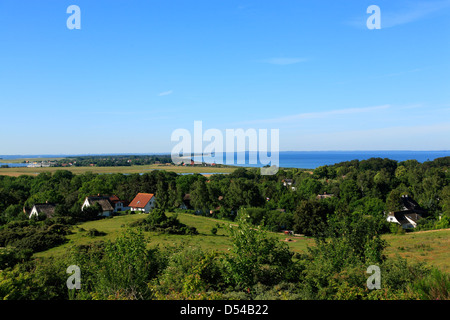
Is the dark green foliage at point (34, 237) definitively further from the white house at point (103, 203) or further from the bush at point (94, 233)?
the white house at point (103, 203)

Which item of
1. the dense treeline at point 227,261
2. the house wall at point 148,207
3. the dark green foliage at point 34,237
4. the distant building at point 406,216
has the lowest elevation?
the distant building at point 406,216

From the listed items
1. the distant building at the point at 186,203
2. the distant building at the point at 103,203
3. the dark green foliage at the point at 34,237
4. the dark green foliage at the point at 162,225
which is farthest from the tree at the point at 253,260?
the distant building at the point at 186,203

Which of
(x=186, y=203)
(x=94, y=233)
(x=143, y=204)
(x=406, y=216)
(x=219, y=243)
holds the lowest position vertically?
(x=406, y=216)

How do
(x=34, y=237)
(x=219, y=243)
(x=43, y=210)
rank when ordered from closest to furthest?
(x=34, y=237) < (x=219, y=243) < (x=43, y=210)

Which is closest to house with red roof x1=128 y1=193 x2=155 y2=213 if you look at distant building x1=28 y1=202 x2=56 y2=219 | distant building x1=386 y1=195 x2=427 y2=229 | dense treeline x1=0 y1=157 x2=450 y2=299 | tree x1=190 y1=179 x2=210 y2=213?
dense treeline x1=0 y1=157 x2=450 y2=299

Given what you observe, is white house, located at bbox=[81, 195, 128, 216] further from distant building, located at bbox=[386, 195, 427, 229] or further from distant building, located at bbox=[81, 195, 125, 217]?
distant building, located at bbox=[386, 195, 427, 229]

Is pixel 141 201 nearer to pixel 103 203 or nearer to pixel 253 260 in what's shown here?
pixel 103 203

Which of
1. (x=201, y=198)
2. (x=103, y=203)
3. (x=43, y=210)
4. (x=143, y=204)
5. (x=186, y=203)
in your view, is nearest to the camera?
(x=43, y=210)

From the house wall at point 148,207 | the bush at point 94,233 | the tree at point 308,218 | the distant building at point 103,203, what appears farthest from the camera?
the house wall at point 148,207

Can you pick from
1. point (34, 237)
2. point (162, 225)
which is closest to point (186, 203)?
point (162, 225)

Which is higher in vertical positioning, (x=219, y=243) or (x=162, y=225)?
(x=162, y=225)

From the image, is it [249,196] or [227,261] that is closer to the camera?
[227,261]
